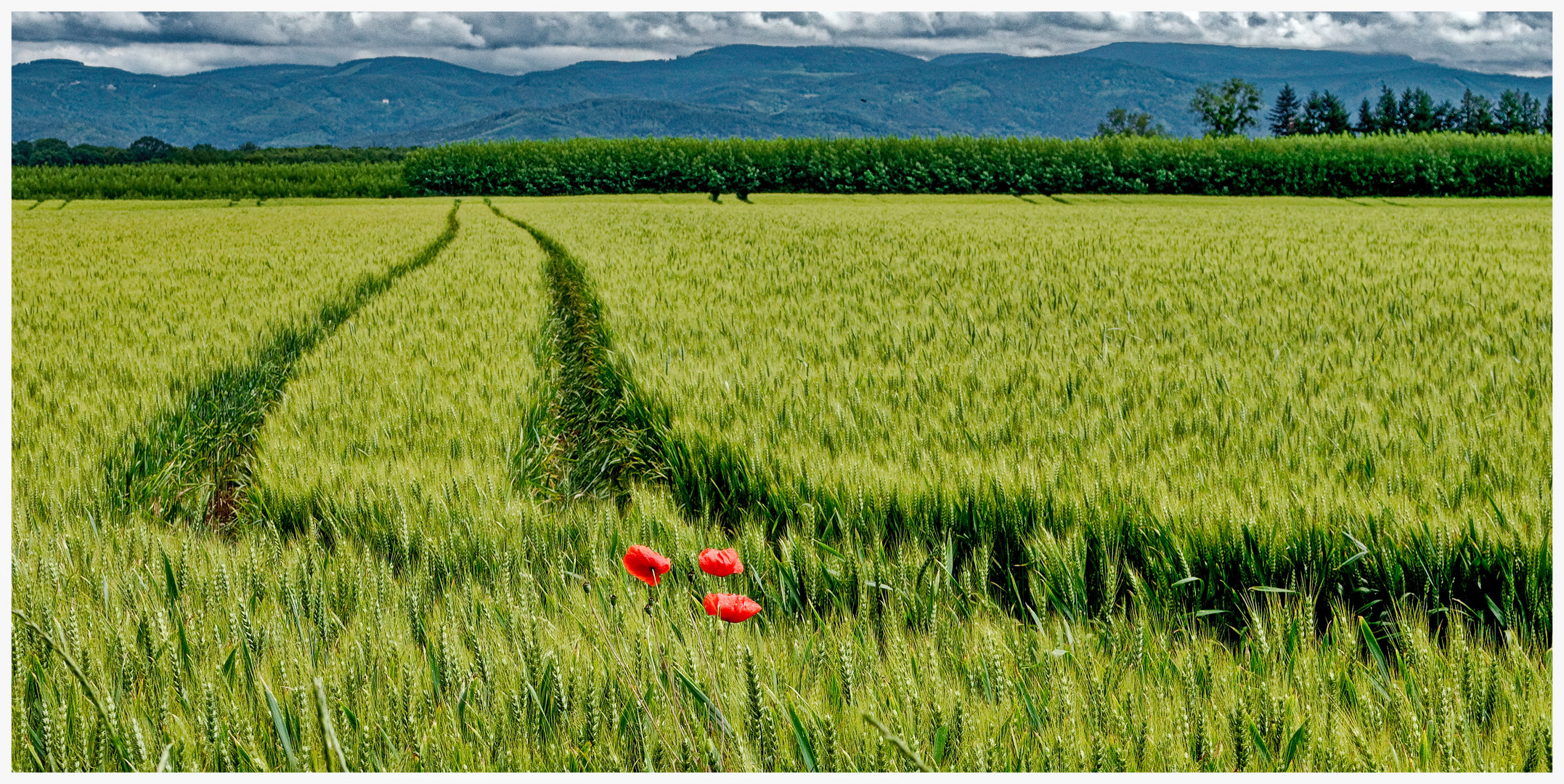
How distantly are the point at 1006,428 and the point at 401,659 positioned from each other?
1.88 m

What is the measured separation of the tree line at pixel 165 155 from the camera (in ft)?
168

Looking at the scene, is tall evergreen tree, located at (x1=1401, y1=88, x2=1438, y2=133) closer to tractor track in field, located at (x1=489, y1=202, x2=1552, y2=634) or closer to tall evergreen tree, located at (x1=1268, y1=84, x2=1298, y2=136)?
tall evergreen tree, located at (x1=1268, y1=84, x2=1298, y2=136)

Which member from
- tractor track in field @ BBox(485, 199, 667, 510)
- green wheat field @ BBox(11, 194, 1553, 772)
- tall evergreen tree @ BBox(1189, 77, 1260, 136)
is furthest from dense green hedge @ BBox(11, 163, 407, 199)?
tall evergreen tree @ BBox(1189, 77, 1260, 136)

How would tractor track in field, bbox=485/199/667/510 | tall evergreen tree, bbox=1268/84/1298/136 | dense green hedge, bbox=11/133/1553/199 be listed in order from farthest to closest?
tall evergreen tree, bbox=1268/84/1298/136, dense green hedge, bbox=11/133/1553/199, tractor track in field, bbox=485/199/667/510

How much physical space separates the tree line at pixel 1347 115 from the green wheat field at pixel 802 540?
72303 mm

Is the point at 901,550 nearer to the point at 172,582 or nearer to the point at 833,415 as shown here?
the point at 833,415

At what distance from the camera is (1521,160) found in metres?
37.6

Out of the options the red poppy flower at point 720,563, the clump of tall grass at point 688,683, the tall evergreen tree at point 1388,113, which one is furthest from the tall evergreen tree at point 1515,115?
the red poppy flower at point 720,563

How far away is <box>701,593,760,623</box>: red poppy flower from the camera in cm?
139

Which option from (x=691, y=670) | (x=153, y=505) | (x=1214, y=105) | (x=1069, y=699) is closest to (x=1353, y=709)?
(x=1069, y=699)

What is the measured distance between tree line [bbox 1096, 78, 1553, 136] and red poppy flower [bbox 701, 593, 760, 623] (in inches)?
2945

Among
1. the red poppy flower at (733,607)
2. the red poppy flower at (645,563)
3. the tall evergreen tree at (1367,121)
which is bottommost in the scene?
the red poppy flower at (733,607)

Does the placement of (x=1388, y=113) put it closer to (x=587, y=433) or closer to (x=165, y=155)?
(x=165, y=155)

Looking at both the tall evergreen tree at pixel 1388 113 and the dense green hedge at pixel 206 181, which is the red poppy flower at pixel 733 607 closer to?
the dense green hedge at pixel 206 181
